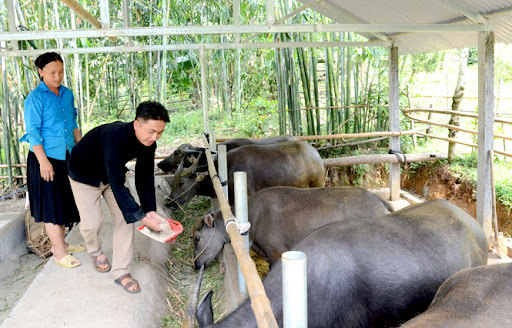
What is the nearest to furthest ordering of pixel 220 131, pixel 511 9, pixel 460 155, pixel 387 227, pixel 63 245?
pixel 387 227
pixel 63 245
pixel 511 9
pixel 460 155
pixel 220 131

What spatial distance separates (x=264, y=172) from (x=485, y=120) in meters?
3.00

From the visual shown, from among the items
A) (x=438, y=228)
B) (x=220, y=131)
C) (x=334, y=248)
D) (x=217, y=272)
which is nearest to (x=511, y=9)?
(x=438, y=228)

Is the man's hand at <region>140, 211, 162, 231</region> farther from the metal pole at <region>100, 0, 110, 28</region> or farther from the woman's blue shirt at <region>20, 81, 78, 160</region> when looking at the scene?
the metal pole at <region>100, 0, 110, 28</region>

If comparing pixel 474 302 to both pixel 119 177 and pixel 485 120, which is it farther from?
pixel 485 120

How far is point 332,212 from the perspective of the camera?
4102 millimetres

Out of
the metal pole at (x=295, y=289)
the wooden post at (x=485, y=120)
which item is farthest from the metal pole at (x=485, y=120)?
the metal pole at (x=295, y=289)

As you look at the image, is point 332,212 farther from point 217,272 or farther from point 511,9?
point 511,9

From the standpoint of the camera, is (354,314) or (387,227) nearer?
(354,314)

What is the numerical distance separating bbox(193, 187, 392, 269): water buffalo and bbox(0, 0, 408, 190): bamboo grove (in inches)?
135

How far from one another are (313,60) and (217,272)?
581cm

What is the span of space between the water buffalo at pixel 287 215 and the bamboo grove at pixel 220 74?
11.2ft

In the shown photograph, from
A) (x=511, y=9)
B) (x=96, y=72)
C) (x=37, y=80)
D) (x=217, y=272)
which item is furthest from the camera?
(x=96, y=72)

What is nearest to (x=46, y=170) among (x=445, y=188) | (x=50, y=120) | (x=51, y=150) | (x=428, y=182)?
(x=51, y=150)

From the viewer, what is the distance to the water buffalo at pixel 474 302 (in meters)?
1.97
